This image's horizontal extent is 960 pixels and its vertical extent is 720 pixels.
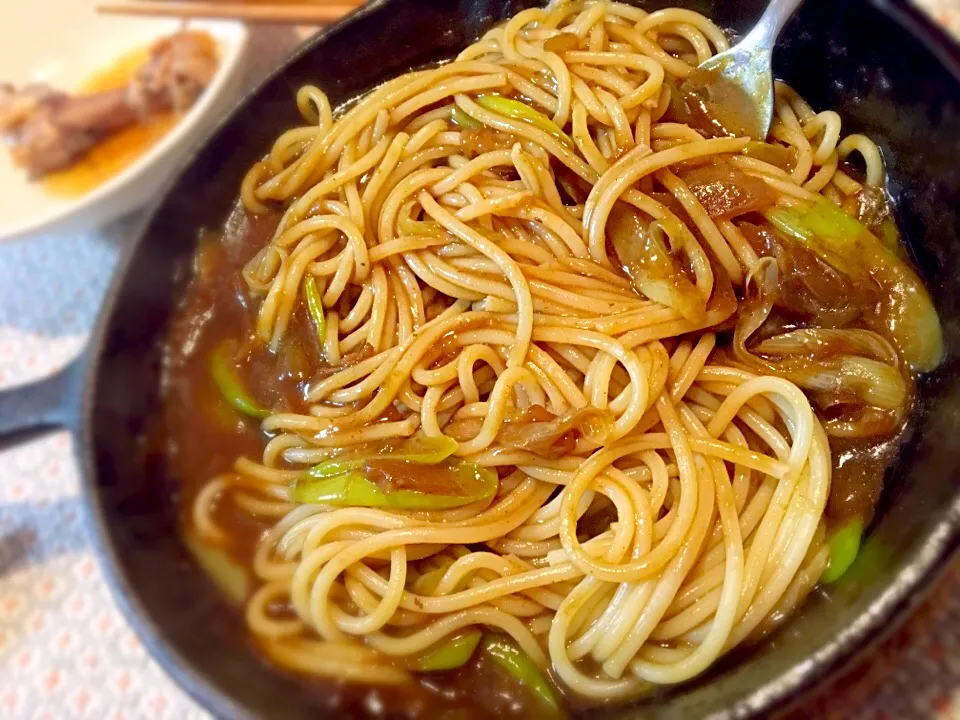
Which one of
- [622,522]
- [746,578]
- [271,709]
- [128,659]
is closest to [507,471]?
[622,522]

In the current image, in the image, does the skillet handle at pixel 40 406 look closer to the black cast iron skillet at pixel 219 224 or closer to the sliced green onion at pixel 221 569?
the black cast iron skillet at pixel 219 224

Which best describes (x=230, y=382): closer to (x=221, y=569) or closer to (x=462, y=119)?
(x=221, y=569)

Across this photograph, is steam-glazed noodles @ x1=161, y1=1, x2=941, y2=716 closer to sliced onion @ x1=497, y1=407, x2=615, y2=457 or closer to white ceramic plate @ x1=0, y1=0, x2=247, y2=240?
sliced onion @ x1=497, y1=407, x2=615, y2=457

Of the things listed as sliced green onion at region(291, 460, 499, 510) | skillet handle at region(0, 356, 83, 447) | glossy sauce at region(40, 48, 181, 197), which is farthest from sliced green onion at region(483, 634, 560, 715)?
glossy sauce at region(40, 48, 181, 197)

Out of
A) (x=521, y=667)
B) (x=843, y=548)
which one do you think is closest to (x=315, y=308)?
(x=521, y=667)

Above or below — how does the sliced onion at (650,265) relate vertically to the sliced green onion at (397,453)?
above

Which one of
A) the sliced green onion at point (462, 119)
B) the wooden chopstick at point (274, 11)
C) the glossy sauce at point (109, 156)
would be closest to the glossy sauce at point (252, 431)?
the sliced green onion at point (462, 119)
